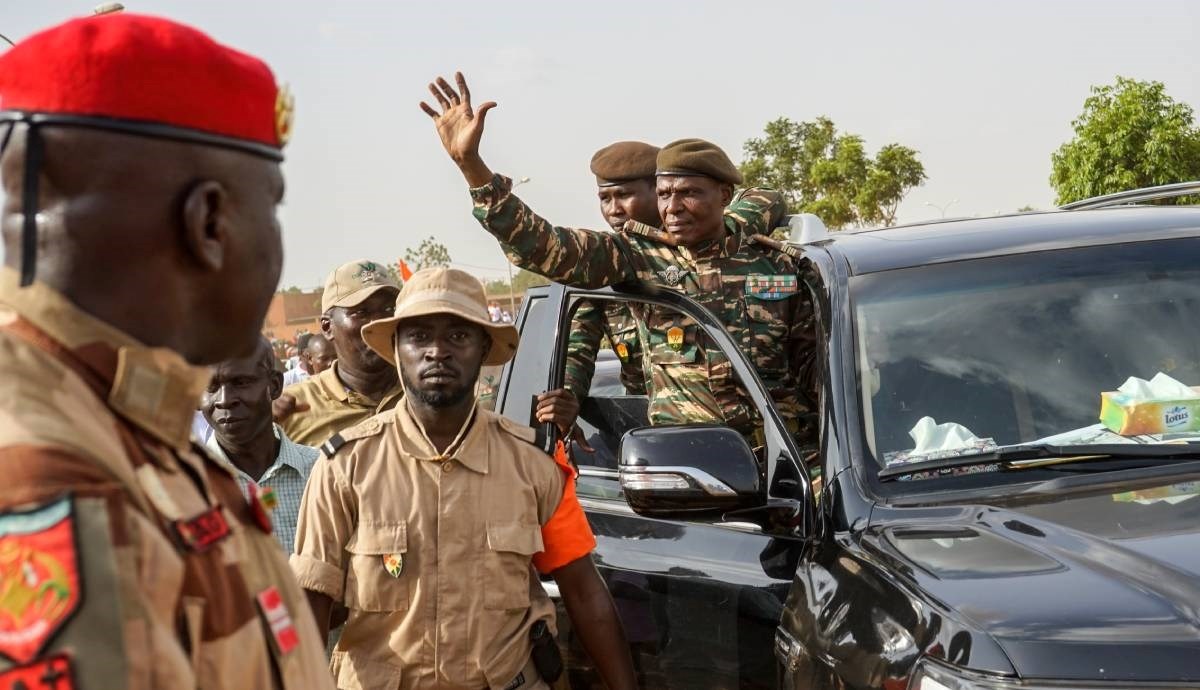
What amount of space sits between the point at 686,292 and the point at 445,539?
134cm

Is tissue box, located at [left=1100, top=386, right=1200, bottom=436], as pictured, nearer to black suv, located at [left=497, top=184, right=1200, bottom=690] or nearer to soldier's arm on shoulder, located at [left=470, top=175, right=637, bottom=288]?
black suv, located at [left=497, top=184, right=1200, bottom=690]

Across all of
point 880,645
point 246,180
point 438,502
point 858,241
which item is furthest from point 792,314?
point 246,180

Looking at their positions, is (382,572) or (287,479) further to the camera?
(287,479)

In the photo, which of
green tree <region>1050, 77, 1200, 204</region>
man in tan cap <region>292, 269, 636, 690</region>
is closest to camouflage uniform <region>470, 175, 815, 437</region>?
man in tan cap <region>292, 269, 636, 690</region>

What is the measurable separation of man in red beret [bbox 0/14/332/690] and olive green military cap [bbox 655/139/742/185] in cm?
291

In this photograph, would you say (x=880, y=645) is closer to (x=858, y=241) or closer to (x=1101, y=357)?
(x=1101, y=357)

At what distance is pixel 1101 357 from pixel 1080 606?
110 cm

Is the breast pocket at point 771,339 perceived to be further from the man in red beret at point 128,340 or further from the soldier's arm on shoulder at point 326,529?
the man in red beret at point 128,340

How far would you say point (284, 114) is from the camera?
1.33m

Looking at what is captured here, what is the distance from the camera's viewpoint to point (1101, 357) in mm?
2838

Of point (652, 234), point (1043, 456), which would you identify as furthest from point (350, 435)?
point (1043, 456)

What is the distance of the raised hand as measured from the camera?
3.65 meters

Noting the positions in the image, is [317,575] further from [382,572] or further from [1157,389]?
[1157,389]

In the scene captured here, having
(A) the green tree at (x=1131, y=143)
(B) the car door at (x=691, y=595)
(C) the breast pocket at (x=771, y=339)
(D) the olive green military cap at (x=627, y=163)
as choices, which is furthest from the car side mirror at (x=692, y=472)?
(A) the green tree at (x=1131, y=143)
